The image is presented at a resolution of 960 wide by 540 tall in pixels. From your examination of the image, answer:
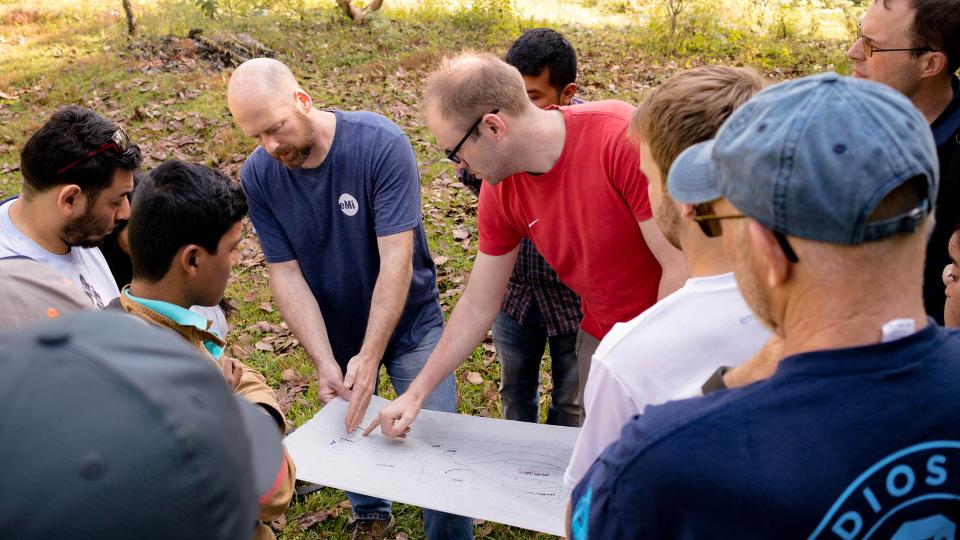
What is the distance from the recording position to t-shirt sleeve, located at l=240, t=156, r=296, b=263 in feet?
10.9

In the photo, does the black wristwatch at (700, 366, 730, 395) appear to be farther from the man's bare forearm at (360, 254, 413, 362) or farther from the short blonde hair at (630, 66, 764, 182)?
the man's bare forearm at (360, 254, 413, 362)

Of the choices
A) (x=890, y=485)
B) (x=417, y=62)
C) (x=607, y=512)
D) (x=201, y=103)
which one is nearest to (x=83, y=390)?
(x=607, y=512)

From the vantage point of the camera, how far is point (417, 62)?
477 inches

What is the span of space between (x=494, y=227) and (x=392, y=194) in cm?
59

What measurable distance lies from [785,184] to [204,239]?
5.95 feet

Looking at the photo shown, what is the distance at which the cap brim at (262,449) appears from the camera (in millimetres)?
1215

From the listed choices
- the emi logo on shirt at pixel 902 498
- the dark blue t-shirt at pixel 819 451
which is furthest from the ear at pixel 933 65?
the emi logo on shirt at pixel 902 498

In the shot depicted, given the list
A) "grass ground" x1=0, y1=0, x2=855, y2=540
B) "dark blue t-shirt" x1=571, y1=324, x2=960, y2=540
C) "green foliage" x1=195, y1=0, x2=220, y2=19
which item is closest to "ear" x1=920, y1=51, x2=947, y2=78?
"dark blue t-shirt" x1=571, y1=324, x2=960, y2=540

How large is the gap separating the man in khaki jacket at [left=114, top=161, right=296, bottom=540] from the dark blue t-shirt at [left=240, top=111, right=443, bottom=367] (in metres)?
0.90

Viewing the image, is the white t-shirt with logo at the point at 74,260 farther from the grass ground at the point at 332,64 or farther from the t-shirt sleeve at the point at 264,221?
the grass ground at the point at 332,64

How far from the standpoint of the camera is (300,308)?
3352 mm

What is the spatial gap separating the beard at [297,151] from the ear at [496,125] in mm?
923

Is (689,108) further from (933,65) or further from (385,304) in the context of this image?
(933,65)

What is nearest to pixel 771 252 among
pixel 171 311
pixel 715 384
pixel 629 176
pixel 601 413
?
pixel 715 384
